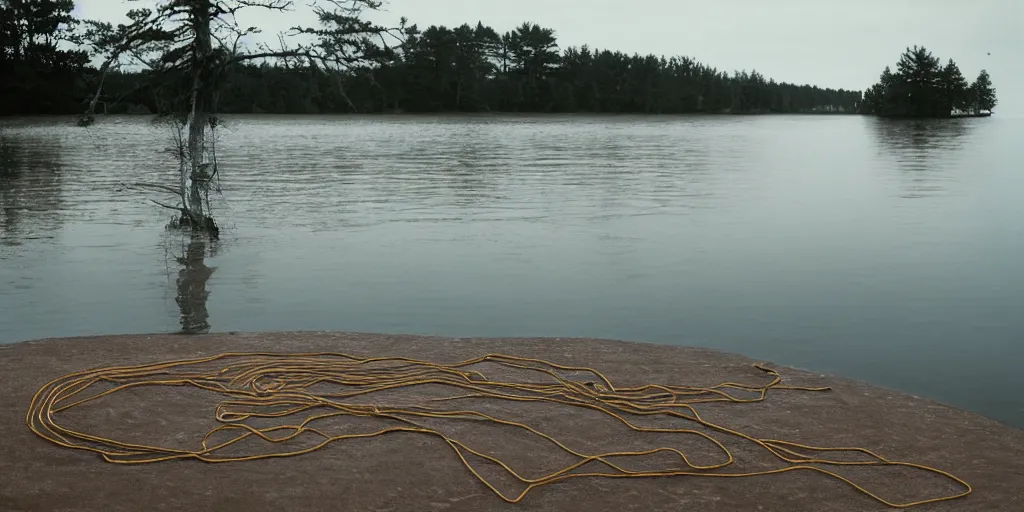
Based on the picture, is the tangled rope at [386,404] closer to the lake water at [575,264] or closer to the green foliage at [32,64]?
the lake water at [575,264]

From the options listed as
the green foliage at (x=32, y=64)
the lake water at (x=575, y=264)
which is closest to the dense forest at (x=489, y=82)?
the green foliage at (x=32, y=64)

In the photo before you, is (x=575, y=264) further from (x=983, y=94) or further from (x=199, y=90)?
(x=983, y=94)

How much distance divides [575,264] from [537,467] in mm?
6730

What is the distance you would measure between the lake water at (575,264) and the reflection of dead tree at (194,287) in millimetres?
46

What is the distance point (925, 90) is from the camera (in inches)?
4422

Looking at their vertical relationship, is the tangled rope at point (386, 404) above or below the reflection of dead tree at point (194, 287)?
above

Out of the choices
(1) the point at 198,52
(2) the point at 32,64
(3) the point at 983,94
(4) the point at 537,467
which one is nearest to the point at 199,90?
(1) the point at 198,52

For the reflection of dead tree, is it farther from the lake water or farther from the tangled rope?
the tangled rope

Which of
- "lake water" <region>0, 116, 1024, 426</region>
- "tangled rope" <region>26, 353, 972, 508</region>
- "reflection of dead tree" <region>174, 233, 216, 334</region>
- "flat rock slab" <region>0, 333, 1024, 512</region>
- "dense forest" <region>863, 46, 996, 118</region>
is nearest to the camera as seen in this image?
"flat rock slab" <region>0, 333, 1024, 512</region>

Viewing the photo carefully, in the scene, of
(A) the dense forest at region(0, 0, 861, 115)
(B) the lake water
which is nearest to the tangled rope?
(B) the lake water

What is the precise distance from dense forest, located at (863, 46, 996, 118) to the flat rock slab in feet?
376

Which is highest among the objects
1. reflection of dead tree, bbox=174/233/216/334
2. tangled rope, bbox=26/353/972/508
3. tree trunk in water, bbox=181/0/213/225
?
tree trunk in water, bbox=181/0/213/225

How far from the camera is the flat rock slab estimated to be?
480 cm

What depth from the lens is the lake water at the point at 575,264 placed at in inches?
342
